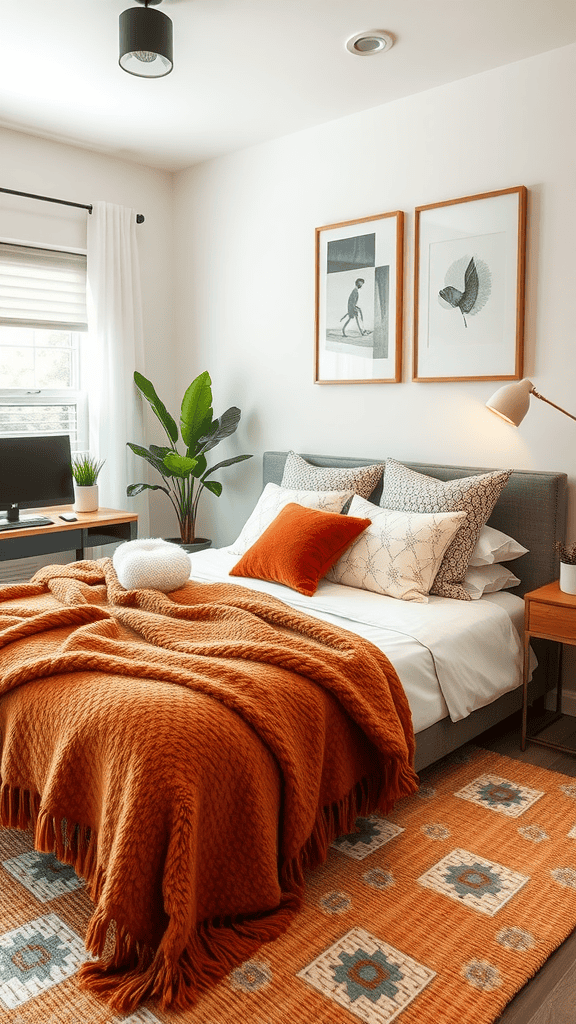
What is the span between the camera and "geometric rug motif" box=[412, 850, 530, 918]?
1.92 meters

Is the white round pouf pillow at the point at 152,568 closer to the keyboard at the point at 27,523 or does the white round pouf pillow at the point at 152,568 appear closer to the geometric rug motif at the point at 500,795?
the keyboard at the point at 27,523

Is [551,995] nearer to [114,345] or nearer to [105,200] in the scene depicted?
[114,345]

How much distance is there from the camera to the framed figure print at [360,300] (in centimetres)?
354

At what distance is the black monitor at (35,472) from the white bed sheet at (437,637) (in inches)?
50.6

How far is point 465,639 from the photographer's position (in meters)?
2.55

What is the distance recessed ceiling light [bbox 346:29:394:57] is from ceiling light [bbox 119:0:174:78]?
0.73 meters

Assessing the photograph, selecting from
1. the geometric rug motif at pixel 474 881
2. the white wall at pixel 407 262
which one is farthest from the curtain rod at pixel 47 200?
the geometric rug motif at pixel 474 881

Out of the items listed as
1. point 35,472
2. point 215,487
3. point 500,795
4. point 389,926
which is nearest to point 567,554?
point 500,795

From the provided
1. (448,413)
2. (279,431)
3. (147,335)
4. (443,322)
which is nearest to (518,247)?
(443,322)

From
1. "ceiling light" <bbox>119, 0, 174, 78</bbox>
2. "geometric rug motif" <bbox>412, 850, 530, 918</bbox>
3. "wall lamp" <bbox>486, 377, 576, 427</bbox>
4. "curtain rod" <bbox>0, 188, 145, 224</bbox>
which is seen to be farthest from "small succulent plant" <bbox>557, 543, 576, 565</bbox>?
"curtain rod" <bbox>0, 188, 145, 224</bbox>

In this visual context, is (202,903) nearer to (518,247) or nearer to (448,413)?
(448,413)

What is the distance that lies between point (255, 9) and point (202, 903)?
9.29ft

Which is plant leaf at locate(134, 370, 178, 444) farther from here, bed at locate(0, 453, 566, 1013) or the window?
bed at locate(0, 453, 566, 1013)

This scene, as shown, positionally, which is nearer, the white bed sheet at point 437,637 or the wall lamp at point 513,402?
the white bed sheet at point 437,637
